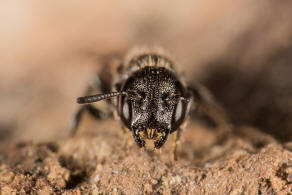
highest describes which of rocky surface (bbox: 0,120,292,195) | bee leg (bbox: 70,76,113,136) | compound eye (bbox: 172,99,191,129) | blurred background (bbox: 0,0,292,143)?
blurred background (bbox: 0,0,292,143)

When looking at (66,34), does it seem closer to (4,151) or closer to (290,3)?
(4,151)

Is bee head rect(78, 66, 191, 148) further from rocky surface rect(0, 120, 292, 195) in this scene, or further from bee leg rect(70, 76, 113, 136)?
bee leg rect(70, 76, 113, 136)

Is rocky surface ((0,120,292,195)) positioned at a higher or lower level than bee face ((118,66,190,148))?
lower

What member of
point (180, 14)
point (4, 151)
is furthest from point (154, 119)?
point (180, 14)

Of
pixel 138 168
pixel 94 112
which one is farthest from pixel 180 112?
pixel 94 112

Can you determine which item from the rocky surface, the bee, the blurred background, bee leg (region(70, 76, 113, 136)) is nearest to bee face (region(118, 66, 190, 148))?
the bee

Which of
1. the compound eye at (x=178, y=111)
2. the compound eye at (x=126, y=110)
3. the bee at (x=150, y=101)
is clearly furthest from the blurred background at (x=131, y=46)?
the compound eye at (x=126, y=110)
